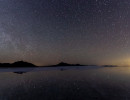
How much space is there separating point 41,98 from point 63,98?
4.51ft

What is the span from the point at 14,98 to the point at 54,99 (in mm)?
2480

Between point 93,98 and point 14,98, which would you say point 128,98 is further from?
point 14,98

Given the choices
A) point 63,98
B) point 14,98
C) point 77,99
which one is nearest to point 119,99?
point 77,99

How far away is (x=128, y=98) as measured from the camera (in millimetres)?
5855

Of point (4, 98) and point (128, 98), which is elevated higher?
point (128, 98)

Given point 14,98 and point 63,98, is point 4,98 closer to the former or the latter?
point 14,98

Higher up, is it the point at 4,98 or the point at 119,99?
the point at 119,99

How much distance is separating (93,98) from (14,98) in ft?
15.9

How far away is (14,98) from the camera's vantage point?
19.9 feet

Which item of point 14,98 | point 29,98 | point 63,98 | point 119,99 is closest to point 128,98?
point 119,99

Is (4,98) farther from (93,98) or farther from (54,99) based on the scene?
(93,98)

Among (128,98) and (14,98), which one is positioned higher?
(128,98)

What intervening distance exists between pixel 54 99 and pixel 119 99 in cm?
388

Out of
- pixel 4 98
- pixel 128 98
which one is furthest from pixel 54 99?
pixel 128 98
